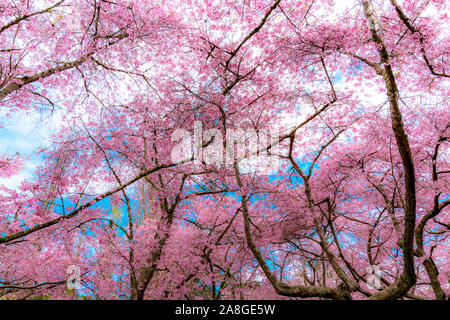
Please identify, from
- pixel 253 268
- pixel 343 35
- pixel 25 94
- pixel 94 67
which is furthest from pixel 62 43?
pixel 253 268

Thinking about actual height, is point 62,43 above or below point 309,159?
above

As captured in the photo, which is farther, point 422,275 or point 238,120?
point 422,275

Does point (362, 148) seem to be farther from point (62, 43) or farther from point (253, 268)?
point (62, 43)

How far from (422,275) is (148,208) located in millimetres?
11462

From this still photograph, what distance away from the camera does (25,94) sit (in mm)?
7957

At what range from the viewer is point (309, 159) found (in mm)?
9648

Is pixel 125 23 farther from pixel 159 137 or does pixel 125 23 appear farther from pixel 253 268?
pixel 253 268

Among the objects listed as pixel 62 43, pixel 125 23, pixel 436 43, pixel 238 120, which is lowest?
pixel 238 120

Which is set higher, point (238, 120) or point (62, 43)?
point (62, 43)

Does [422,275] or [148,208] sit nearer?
[422,275]
